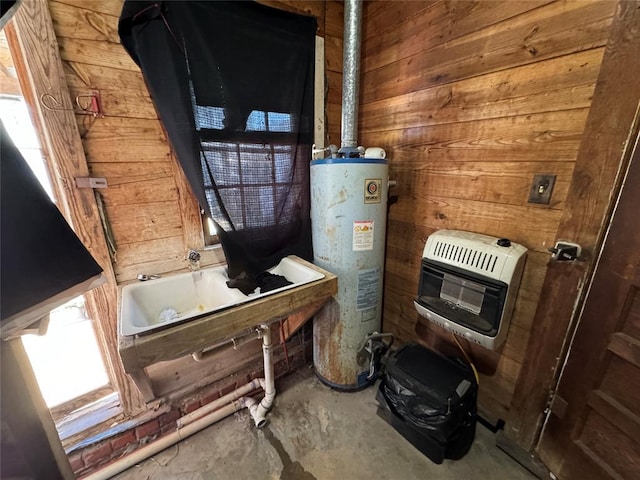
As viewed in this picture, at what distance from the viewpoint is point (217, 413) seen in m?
1.49

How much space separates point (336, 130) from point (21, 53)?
4.68 feet

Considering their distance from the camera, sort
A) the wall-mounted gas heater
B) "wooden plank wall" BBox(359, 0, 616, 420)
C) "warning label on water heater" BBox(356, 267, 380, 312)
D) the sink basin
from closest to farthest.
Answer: "wooden plank wall" BBox(359, 0, 616, 420) < the wall-mounted gas heater < the sink basin < "warning label on water heater" BBox(356, 267, 380, 312)

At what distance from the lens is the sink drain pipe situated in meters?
1.27

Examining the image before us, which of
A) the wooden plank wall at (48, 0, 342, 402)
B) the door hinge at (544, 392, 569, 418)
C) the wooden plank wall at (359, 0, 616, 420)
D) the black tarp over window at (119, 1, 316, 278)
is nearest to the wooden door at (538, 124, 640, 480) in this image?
the door hinge at (544, 392, 569, 418)

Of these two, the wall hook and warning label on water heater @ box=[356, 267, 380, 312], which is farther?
warning label on water heater @ box=[356, 267, 380, 312]

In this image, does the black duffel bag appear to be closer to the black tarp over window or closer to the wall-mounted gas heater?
the wall-mounted gas heater

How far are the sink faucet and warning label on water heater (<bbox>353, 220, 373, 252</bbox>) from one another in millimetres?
835

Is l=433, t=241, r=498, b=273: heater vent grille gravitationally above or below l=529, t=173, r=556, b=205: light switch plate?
below

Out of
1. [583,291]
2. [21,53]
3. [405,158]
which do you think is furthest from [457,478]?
[21,53]

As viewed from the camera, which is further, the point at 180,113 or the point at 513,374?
the point at 513,374

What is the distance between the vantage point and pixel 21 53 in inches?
38.6

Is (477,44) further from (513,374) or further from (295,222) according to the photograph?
(513,374)

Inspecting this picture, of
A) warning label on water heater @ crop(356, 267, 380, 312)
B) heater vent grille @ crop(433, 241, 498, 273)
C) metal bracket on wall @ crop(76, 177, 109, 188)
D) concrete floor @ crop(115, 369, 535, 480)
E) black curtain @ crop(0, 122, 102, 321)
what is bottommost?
concrete floor @ crop(115, 369, 535, 480)

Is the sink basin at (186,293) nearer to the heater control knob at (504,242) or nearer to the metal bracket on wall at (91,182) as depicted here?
the metal bracket on wall at (91,182)
